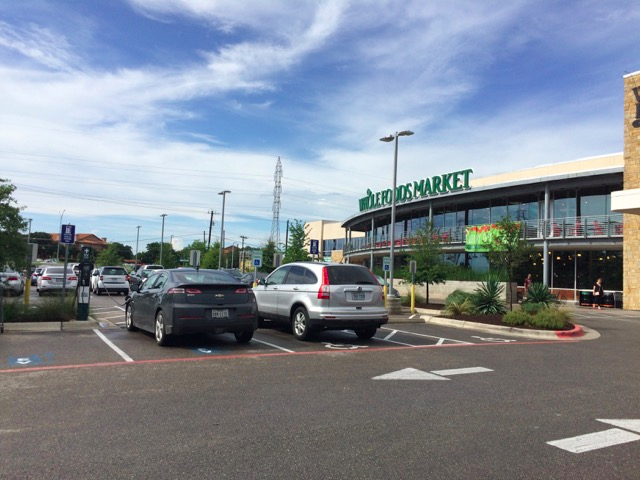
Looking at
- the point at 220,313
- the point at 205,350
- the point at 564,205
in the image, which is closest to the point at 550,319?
the point at 220,313

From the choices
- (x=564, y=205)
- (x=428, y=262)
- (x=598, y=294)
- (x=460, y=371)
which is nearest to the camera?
(x=460, y=371)

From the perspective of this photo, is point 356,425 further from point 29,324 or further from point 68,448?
point 29,324

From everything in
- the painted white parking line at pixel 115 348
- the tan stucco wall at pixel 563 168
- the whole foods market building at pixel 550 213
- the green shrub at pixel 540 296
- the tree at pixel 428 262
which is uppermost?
the tan stucco wall at pixel 563 168

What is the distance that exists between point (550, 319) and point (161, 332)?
10.6m

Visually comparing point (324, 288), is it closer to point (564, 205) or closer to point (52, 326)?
point (52, 326)

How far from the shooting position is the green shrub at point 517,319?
1519 cm

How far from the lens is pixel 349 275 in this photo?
446 inches

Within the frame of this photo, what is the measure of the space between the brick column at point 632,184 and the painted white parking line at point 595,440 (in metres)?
23.0

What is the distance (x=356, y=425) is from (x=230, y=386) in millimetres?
2170

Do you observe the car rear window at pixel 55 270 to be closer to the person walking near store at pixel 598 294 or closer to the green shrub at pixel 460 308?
the green shrub at pixel 460 308

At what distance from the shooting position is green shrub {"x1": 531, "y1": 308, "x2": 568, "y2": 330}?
14562 millimetres

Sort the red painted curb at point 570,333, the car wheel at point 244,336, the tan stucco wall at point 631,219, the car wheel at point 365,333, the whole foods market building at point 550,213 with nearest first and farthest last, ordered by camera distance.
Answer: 1. the car wheel at point 244,336
2. the car wheel at point 365,333
3. the red painted curb at point 570,333
4. the tan stucco wall at point 631,219
5. the whole foods market building at point 550,213

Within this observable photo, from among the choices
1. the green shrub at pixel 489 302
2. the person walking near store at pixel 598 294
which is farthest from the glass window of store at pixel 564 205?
the green shrub at pixel 489 302

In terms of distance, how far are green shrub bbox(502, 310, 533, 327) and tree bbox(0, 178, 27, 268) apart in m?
13.7
